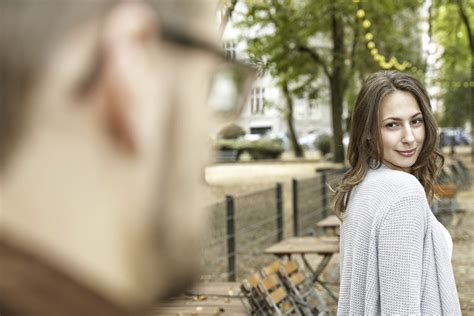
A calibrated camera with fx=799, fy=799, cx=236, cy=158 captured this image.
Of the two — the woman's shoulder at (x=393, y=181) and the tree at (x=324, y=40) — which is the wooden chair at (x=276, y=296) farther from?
the tree at (x=324, y=40)

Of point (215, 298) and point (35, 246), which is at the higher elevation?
point (35, 246)

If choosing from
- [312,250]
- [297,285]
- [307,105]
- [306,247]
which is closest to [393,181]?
[307,105]

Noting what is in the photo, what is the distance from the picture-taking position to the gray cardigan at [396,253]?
2.07m

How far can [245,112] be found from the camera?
1.69 feet

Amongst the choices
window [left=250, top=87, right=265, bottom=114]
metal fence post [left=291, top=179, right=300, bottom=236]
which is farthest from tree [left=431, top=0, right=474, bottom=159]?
window [left=250, top=87, right=265, bottom=114]

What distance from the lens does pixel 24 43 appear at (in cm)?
39

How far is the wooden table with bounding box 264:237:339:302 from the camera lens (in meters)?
7.71

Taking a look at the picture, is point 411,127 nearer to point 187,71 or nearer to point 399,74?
point 399,74

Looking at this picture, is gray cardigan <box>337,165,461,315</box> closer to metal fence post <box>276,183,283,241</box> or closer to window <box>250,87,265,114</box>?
window <box>250,87,265,114</box>

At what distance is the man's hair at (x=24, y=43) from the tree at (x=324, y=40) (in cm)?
1886

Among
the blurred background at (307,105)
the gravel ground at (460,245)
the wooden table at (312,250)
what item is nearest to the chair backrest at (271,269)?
the blurred background at (307,105)

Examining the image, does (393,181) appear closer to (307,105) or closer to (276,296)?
(307,105)

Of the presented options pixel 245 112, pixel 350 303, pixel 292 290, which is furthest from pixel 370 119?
pixel 292 290

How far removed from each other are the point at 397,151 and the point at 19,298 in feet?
6.16
